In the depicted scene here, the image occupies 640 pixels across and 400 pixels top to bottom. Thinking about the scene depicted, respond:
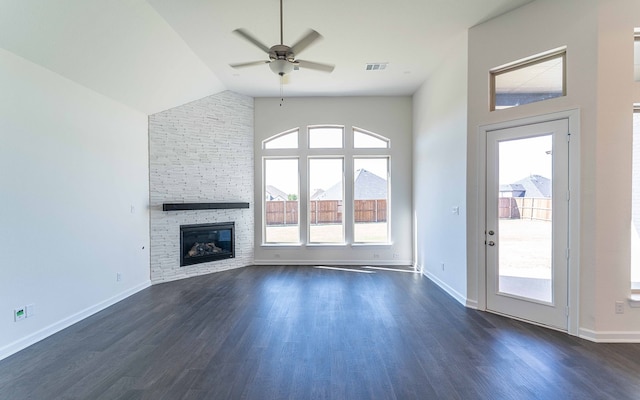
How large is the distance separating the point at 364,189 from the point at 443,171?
6.88 ft

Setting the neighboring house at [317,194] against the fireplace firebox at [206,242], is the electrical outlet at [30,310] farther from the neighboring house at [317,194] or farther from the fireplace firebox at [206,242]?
the neighboring house at [317,194]

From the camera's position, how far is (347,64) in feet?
15.5

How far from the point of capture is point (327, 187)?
647 cm

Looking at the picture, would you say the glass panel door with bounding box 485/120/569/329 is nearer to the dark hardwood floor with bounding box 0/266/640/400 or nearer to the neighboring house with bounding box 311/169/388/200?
the dark hardwood floor with bounding box 0/266/640/400

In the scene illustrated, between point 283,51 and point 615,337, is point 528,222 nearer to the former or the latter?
point 615,337

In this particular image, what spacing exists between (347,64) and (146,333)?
15.9 feet

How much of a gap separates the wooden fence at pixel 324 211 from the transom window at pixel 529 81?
3.24 metres

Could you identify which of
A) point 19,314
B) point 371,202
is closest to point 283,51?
point 19,314

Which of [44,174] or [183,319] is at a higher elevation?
[44,174]

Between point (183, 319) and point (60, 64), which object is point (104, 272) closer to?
point (183, 319)

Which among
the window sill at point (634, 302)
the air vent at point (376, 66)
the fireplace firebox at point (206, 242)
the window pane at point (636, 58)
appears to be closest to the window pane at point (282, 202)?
the fireplace firebox at point (206, 242)

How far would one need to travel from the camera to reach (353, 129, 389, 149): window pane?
643 cm

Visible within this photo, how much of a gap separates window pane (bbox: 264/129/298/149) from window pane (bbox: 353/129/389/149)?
140 cm

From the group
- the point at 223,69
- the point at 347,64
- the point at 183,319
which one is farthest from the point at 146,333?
the point at 347,64
